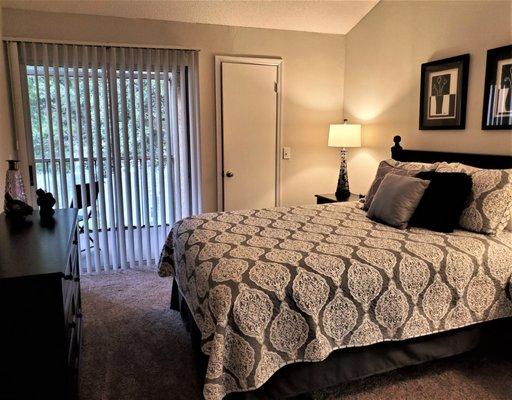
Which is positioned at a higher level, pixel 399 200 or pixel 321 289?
pixel 399 200

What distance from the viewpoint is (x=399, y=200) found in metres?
2.67

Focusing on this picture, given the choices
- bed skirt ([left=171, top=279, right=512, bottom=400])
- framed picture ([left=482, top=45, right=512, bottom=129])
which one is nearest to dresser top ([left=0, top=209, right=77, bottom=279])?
bed skirt ([left=171, top=279, right=512, bottom=400])

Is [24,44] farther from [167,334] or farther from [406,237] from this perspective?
[406,237]

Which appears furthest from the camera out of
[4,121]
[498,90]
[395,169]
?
[4,121]

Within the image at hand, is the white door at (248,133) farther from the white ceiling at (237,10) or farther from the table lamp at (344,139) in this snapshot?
the table lamp at (344,139)

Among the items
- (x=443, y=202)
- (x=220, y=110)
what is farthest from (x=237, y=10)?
(x=443, y=202)

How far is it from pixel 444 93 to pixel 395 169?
29.6 inches

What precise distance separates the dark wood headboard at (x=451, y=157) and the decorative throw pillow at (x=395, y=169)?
26 centimetres

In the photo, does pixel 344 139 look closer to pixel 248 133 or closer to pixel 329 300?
pixel 248 133

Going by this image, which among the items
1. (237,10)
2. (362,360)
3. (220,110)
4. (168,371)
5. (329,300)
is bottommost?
(168,371)

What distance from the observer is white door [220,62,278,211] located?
13.5 ft

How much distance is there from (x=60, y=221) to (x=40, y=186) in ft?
5.20

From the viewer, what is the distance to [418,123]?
3.55 meters

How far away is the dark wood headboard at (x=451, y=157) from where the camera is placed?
2.78 metres
